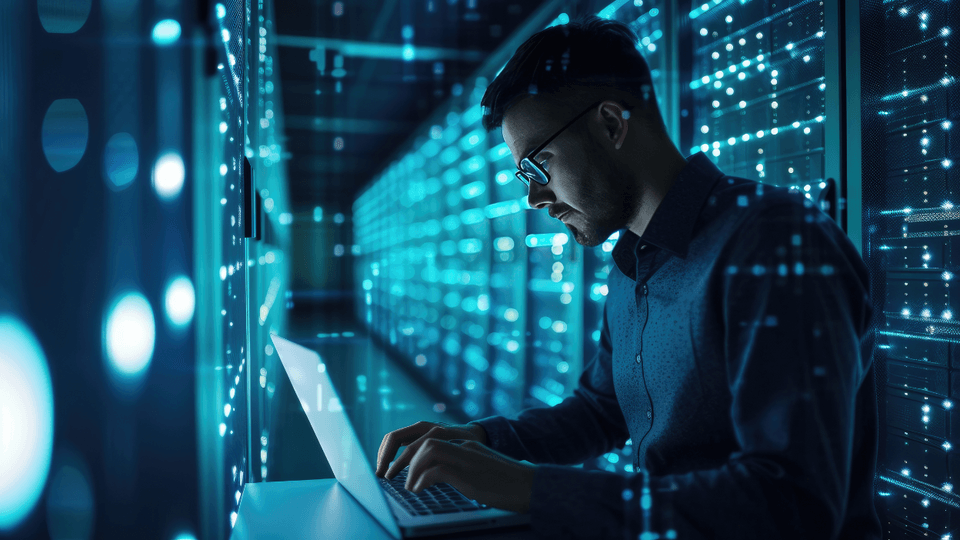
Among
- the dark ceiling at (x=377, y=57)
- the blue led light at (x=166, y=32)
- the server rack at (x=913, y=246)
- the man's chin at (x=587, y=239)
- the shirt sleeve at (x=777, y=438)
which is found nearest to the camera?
the blue led light at (x=166, y=32)

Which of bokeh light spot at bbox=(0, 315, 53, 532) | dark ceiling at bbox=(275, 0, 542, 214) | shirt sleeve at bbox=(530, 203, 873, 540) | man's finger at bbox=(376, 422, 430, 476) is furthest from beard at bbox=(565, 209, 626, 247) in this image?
dark ceiling at bbox=(275, 0, 542, 214)

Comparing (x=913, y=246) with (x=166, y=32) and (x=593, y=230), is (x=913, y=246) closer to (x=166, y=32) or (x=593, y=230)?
(x=593, y=230)

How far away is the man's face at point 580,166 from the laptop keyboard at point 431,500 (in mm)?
480

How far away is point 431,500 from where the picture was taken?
0.78 m

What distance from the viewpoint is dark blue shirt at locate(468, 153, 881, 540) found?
0.61 m

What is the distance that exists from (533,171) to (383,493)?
576 mm

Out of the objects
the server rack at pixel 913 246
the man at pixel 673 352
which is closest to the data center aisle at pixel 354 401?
the man at pixel 673 352

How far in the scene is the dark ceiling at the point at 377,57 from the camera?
3.30 meters

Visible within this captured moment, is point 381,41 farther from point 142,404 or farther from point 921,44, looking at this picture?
point 142,404

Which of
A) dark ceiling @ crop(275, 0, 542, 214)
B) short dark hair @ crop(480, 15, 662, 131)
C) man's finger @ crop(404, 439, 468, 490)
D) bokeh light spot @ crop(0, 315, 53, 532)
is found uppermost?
dark ceiling @ crop(275, 0, 542, 214)

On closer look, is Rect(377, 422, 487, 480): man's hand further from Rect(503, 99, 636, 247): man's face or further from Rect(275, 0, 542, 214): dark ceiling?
Rect(275, 0, 542, 214): dark ceiling

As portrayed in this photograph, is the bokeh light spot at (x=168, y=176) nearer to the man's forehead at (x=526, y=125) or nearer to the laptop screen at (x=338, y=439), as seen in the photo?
the laptop screen at (x=338, y=439)

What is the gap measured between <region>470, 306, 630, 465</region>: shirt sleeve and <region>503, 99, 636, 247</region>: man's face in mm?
247

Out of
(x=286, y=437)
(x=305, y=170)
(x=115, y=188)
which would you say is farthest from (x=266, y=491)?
(x=305, y=170)
